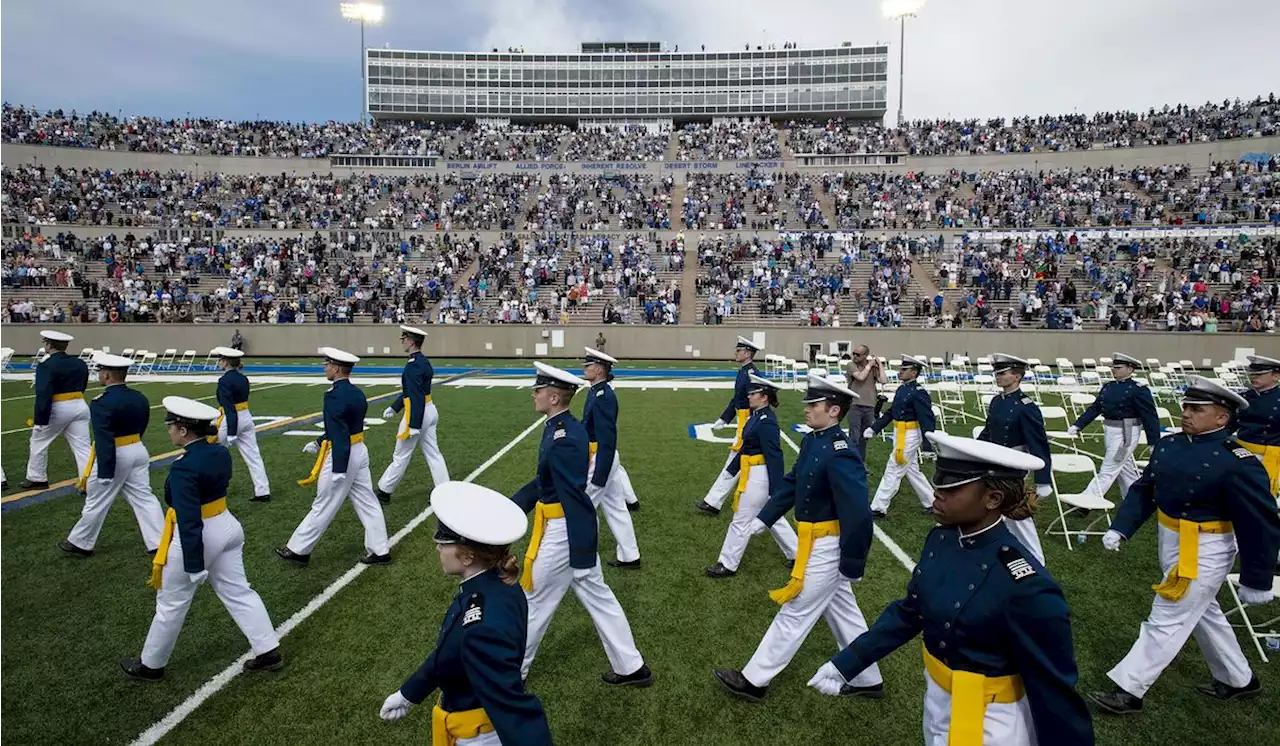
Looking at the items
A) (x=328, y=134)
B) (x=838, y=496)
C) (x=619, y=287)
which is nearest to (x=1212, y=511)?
(x=838, y=496)

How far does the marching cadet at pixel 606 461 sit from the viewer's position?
6.42 meters

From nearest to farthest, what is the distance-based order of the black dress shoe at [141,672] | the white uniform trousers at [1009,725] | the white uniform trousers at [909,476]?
the white uniform trousers at [1009,725]
the black dress shoe at [141,672]
the white uniform trousers at [909,476]

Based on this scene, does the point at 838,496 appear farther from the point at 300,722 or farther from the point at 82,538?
the point at 82,538

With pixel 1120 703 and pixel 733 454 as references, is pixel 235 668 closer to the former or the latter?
pixel 733 454

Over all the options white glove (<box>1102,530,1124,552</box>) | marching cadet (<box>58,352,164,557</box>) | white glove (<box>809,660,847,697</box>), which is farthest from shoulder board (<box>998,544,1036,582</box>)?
marching cadet (<box>58,352,164,557</box>)

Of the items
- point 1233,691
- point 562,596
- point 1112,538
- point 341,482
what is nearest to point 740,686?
point 562,596

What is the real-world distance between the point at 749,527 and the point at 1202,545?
3.44 meters

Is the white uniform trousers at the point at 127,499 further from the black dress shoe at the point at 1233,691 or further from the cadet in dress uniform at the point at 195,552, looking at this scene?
the black dress shoe at the point at 1233,691

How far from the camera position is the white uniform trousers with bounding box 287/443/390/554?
669 centimetres

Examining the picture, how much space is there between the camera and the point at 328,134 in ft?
175

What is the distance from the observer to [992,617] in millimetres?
2479

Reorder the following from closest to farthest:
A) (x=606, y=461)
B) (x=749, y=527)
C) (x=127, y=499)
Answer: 1. (x=606, y=461)
2. (x=749, y=527)
3. (x=127, y=499)

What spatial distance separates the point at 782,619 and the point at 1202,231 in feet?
128

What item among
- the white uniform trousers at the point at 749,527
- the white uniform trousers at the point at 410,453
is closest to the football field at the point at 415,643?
the white uniform trousers at the point at 749,527
